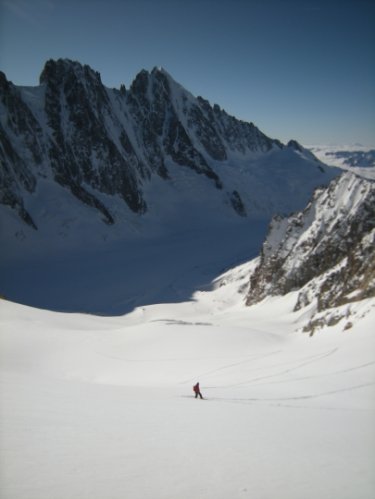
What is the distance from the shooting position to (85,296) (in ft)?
193

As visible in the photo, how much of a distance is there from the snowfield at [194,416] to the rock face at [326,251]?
558 centimetres

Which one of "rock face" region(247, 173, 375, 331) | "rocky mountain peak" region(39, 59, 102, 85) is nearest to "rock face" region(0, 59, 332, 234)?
"rocky mountain peak" region(39, 59, 102, 85)

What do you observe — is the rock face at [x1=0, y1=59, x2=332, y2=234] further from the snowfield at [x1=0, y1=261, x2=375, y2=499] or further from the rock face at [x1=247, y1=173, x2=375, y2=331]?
the snowfield at [x1=0, y1=261, x2=375, y2=499]

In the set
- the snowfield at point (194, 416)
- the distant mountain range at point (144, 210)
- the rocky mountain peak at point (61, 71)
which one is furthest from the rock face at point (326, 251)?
the rocky mountain peak at point (61, 71)

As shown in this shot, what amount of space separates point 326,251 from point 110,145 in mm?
77441

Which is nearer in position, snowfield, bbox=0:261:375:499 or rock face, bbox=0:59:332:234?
snowfield, bbox=0:261:375:499

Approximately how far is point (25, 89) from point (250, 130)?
4763 inches

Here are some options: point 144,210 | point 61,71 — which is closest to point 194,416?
point 144,210

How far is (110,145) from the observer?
100 meters

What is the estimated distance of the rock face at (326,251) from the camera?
28484 mm

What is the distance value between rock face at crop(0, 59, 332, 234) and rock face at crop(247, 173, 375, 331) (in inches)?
2079

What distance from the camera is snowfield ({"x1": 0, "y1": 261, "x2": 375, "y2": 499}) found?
6.87 metres

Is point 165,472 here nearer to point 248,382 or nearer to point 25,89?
point 248,382

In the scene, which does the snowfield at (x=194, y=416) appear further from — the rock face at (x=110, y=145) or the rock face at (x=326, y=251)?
the rock face at (x=110, y=145)
